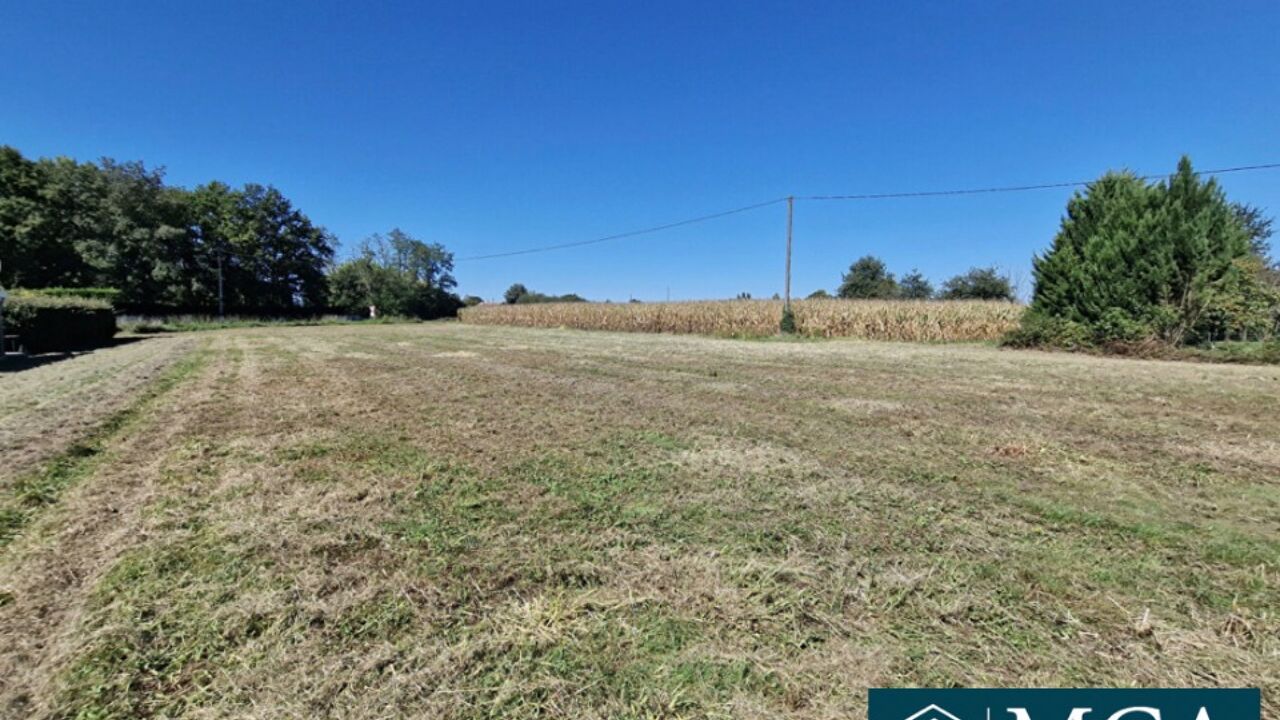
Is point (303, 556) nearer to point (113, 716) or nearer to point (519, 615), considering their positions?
point (113, 716)

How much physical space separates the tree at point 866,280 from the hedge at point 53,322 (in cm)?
5562

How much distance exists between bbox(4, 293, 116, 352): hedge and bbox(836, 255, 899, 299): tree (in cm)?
5562

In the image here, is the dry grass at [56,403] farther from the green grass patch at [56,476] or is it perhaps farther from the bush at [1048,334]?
the bush at [1048,334]

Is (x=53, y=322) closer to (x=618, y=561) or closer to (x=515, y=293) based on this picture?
(x=618, y=561)

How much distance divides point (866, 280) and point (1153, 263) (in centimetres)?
4458

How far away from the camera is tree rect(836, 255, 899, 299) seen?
52219 mm

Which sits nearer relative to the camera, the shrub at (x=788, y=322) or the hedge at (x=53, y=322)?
the hedge at (x=53, y=322)

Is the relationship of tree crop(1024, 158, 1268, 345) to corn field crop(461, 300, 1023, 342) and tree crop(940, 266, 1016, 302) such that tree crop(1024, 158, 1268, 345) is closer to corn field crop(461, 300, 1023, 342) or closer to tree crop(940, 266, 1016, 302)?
corn field crop(461, 300, 1023, 342)

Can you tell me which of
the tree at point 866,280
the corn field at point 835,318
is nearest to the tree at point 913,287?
the tree at point 866,280

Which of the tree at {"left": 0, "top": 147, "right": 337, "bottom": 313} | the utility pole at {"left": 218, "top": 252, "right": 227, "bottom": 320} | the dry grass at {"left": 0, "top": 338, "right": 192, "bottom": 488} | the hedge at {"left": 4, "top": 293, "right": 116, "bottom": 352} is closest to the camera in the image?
the dry grass at {"left": 0, "top": 338, "right": 192, "bottom": 488}

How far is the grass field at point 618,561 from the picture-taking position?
138 centimetres

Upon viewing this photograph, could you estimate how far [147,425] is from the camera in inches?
170

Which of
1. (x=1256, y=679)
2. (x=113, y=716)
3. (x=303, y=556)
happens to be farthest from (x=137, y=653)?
(x=1256, y=679)

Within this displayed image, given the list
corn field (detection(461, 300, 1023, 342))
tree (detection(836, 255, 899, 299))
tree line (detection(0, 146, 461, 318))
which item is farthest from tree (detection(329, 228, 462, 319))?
tree (detection(836, 255, 899, 299))
